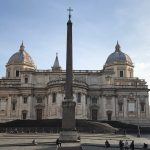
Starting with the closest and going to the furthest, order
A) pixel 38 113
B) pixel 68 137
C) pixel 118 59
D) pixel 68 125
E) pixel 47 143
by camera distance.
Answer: pixel 47 143 < pixel 68 137 < pixel 68 125 < pixel 38 113 < pixel 118 59

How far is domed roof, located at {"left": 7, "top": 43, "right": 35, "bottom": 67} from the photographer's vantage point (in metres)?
78.0

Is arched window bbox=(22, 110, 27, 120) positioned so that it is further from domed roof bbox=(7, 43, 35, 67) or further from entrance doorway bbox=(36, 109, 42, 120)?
domed roof bbox=(7, 43, 35, 67)

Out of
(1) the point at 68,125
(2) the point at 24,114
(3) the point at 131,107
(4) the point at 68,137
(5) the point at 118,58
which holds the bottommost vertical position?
(4) the point at 68,137

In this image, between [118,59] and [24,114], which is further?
[118,59]

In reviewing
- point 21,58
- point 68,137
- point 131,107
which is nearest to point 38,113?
point 21,58

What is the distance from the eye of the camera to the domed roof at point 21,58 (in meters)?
78.0

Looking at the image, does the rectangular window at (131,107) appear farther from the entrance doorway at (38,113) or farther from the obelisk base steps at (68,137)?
the obelisk base steps at (68,137)

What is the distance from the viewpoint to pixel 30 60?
81.1m

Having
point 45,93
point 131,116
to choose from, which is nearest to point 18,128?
point 45,93

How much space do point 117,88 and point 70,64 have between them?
1355 inches

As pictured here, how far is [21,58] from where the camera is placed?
78625 millimetres

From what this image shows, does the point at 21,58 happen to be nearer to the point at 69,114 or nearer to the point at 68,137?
the point at 69,114

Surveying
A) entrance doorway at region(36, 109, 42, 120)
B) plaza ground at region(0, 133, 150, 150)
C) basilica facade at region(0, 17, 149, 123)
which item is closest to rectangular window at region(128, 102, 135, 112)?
basilica facade at region(0, 17, 149, 123)

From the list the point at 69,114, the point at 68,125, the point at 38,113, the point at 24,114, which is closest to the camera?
the point at 68,125
